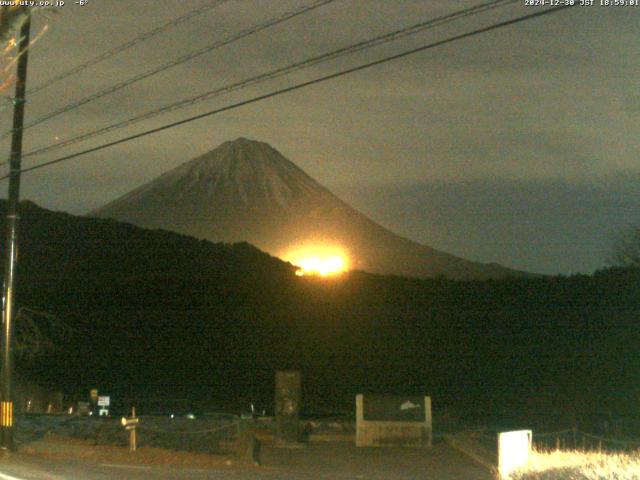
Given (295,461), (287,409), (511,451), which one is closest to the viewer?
(511,451)

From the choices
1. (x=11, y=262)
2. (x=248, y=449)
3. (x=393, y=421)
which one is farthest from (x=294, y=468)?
(x=11, y=262)

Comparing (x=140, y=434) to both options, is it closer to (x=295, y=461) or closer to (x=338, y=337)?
(x=295, y=461)

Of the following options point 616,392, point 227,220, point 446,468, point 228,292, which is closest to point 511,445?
point 446,468

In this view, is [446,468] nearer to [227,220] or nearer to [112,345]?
[112,345]

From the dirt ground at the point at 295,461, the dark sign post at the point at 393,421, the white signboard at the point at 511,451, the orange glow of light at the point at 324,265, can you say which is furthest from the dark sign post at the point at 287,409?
the orange glow of light at the point at 324,265

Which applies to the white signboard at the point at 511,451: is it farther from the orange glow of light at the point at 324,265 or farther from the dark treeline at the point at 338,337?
the orange glow of light at the point at 324,265

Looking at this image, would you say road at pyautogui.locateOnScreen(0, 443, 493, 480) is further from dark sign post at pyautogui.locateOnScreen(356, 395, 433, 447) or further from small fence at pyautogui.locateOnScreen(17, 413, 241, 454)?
small fence at pyautogui.locateOnScreen(17, 413, 241, 454)

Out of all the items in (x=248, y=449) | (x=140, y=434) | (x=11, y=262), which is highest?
(x=11, y=262)
